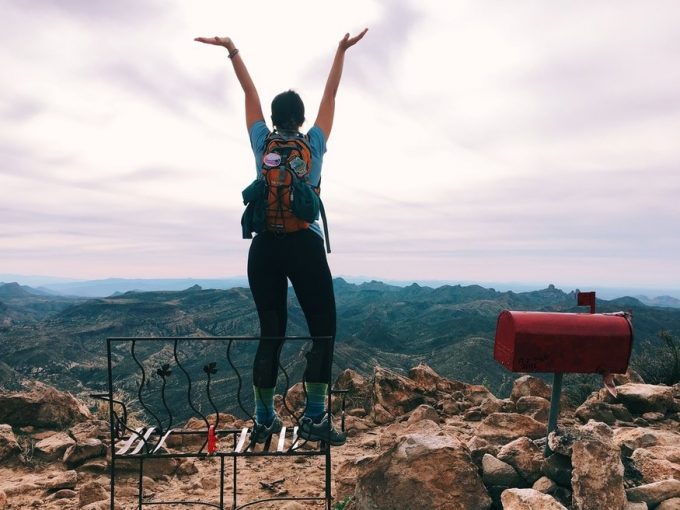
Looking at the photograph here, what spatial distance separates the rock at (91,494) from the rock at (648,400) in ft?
22.8

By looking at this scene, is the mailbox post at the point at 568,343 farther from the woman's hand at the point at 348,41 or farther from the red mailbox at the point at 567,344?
the woman's hand at the point at 348,41

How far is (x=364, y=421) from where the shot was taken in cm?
799

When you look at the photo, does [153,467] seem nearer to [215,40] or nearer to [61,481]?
[61,481]

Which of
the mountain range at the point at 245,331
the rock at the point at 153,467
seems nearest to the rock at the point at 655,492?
the rock at the point at 153,467

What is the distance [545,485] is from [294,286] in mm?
2544

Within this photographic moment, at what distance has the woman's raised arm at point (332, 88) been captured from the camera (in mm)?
4375

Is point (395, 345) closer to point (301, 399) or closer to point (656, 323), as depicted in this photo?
point (656, 323)

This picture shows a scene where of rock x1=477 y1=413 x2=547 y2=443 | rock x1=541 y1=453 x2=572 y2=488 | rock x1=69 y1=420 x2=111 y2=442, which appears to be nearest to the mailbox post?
rock x1=541 y1=453 x2=572 y2=488

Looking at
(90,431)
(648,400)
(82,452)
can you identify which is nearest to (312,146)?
(82,452)

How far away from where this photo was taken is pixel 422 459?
411 cm

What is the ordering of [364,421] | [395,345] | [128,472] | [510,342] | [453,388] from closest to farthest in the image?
[510,342] → [128,472] → [364,421] → [453,388] → [395,345]

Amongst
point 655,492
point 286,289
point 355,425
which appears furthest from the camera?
point 355,425

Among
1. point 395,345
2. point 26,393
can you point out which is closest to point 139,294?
point 395,345

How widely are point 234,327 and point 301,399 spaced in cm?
10555
